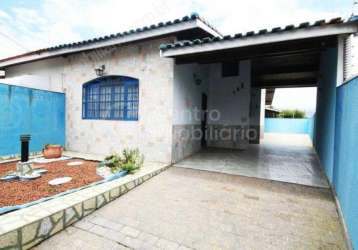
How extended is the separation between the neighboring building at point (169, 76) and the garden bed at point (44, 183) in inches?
74.2

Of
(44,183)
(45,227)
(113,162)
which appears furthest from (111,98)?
(45,227)

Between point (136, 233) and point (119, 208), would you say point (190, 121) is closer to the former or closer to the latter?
point (119, 208)

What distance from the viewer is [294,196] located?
390 cm

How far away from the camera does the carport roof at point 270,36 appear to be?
361cm

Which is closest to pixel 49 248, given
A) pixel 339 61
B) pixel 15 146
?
pixel 15 146

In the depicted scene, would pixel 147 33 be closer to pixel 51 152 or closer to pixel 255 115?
pixel 51 152

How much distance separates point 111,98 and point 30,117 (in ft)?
9.00

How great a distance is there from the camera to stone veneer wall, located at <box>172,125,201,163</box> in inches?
245

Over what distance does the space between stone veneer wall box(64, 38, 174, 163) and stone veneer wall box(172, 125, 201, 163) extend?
287 millimetres

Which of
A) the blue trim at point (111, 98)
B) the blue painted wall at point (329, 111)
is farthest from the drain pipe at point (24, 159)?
the blue painted wall at point (329, 111)

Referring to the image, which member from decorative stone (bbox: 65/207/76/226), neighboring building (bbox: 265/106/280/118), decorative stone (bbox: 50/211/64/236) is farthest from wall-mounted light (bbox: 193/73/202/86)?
neighboring building (bbox: 265/106/280/118)

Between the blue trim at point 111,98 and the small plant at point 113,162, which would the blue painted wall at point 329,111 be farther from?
the blue trim at point 111,98

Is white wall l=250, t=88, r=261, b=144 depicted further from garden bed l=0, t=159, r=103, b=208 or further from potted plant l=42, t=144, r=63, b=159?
potted plant l=42, t=144, r=63, b=159

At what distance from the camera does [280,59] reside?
7730 millimetres
